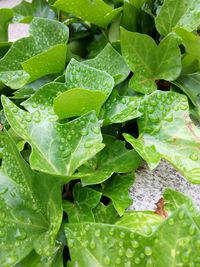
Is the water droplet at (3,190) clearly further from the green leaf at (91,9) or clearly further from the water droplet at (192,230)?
the green leaf at (91,9)

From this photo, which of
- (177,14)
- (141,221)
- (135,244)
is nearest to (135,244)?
(135,244)

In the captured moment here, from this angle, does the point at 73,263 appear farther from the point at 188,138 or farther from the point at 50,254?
the point at 188,138

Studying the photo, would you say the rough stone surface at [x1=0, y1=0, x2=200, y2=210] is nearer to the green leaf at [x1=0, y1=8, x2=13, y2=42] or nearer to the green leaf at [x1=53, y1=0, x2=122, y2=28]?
the green leaf at [x1=53, y1=0, x2=122, y2=28]

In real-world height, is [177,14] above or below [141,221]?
above

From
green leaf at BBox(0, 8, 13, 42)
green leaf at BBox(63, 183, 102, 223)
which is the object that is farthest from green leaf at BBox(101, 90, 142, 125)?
green leaf at BBox(0, 8, 13, 42)

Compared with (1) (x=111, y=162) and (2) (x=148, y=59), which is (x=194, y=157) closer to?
(1) (x=111, y=162)

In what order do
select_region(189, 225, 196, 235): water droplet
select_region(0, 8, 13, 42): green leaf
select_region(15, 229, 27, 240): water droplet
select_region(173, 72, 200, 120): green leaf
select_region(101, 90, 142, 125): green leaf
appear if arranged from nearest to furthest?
select_region(189, 225, 196, 235): water droplet → select_region(15, 229, 27, 240): water droplet → select_region(101, 90, 142, 125): green leaf → select_region(173, 72, 200, 120): green leaf → select_region(0, 8, 13, 42): green leaf
